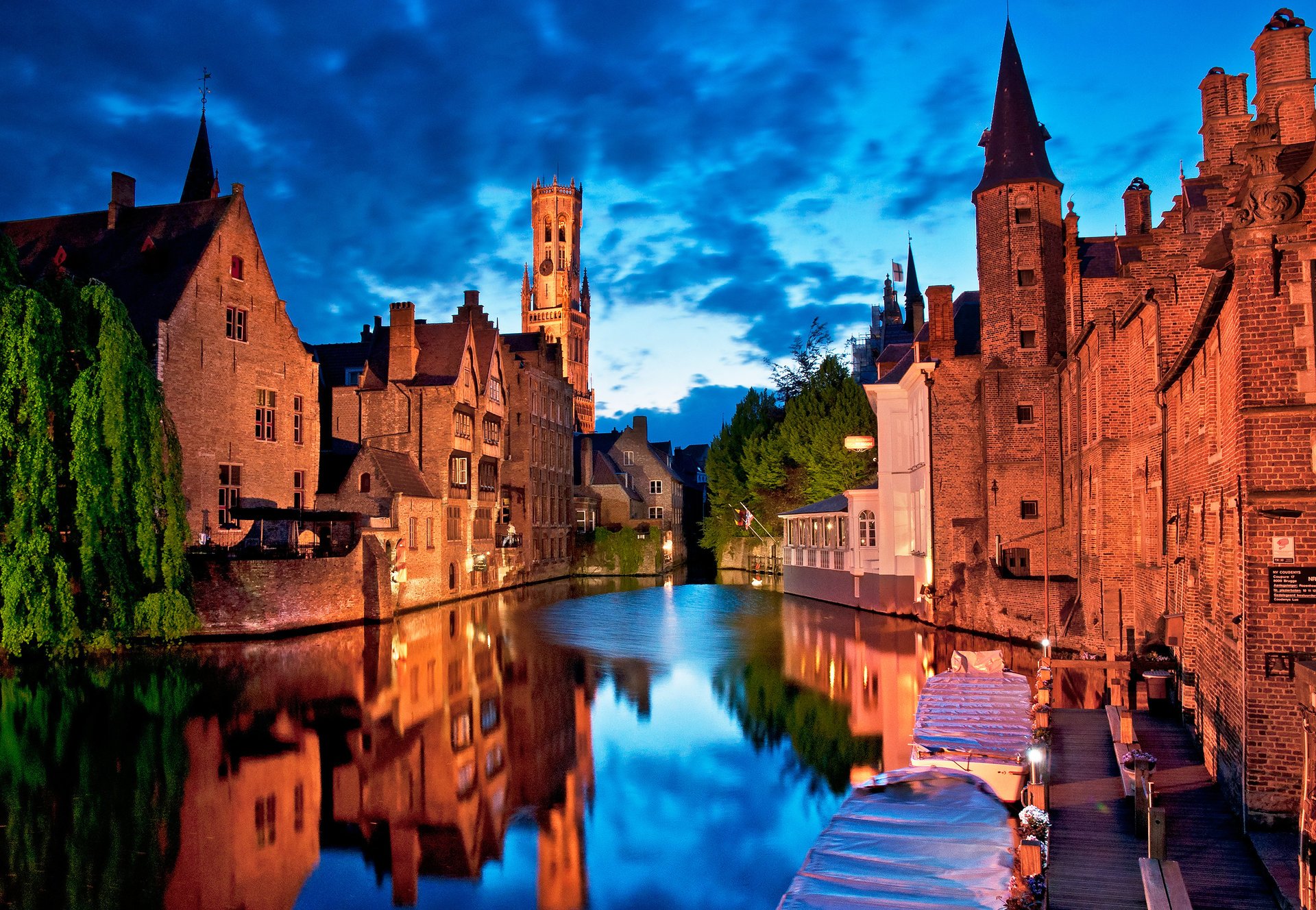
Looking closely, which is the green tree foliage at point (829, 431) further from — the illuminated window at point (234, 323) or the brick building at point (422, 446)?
the illuminated window at point (234, 323)

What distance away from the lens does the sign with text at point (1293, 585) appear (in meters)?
10.4

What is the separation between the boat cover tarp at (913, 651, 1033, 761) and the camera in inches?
531

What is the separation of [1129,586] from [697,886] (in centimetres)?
1788

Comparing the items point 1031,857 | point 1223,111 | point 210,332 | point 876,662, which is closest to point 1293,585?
point 1031,857

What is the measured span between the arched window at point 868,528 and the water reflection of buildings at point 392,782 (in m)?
20.2

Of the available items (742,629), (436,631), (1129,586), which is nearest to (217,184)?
(436,631)

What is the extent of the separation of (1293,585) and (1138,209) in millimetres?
23697

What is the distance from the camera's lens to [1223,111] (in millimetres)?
22328

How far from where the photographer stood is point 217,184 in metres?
55.4

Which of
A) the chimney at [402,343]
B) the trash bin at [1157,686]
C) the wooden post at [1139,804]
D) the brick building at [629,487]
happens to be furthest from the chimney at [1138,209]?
the brick building at [629,487]

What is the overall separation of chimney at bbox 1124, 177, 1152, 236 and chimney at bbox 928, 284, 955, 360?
21.7 feet

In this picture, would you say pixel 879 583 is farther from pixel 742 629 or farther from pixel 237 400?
pixel 237 400

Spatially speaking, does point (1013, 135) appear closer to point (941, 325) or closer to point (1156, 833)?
point (941, 325)

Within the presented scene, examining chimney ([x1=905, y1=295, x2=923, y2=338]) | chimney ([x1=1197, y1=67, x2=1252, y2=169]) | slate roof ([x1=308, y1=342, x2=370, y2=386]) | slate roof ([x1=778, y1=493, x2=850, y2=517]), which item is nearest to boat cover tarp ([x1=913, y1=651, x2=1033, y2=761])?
chimney ([x1=1197, y1=67, x2=1252, y2=169])
